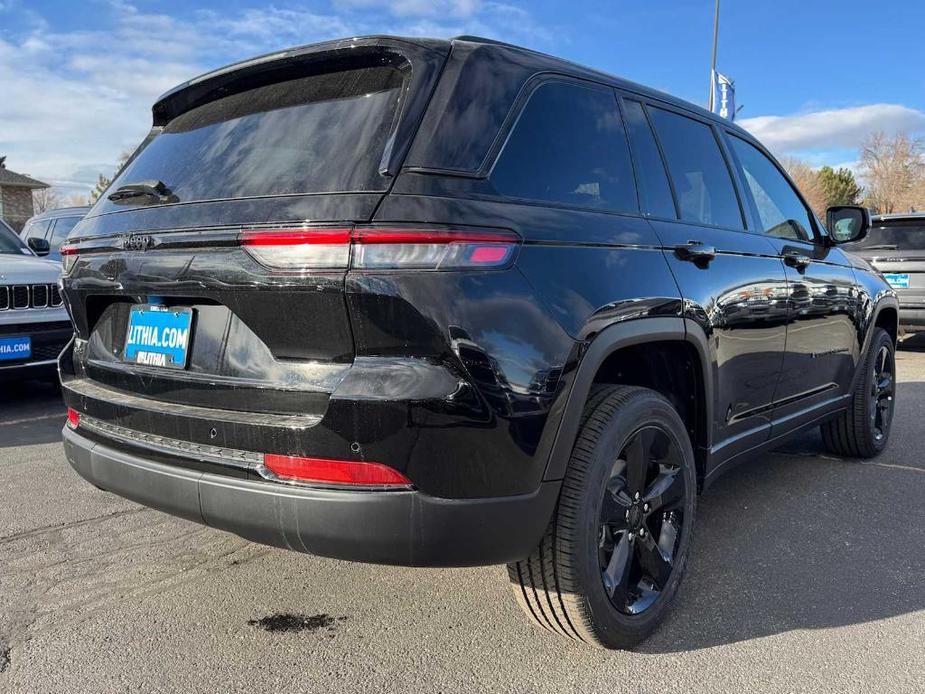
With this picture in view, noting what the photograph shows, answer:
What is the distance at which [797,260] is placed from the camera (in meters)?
3.64

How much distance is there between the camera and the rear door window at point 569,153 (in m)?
2.19

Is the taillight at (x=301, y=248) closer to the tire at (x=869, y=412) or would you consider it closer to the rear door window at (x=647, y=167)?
the rear door window at (x=647, y=167)

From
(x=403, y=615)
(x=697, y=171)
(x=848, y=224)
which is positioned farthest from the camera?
(x=848, y=224)

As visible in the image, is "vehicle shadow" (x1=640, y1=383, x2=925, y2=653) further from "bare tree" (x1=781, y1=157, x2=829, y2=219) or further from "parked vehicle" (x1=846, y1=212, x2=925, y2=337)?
"bare tree" (x1=781, y1=157, x2=829, y2=219)

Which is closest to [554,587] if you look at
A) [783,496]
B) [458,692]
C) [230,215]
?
[458,692]

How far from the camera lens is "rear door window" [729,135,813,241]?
364 centimetres

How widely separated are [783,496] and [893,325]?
5.92 ft

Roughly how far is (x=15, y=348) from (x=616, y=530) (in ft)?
15.9

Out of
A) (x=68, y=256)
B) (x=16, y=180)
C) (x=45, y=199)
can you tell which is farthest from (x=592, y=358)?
(x=45, y=199)

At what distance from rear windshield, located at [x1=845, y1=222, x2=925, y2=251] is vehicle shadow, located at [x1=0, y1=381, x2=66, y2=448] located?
28.5 ft

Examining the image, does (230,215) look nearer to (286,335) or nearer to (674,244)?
(286,335)

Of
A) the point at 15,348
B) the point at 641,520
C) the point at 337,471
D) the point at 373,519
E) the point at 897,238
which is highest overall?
the point at 897,238

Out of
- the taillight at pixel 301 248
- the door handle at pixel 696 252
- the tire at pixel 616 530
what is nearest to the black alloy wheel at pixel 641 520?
the tire at pixel 616 530

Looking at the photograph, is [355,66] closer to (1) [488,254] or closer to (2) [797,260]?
(1) [488,254]
